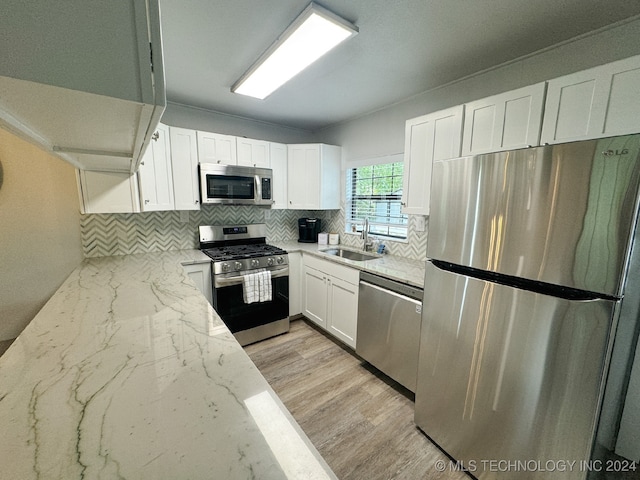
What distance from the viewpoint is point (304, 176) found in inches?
130

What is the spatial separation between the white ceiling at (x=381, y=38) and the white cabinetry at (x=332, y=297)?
5.52 ft

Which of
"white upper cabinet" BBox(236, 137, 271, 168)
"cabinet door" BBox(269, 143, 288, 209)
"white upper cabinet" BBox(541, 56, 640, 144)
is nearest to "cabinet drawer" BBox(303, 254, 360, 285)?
"cabinet door" BBox(269, 143, 288, 209)

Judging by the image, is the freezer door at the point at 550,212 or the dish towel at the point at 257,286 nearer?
the freezer door at the point at 550,212

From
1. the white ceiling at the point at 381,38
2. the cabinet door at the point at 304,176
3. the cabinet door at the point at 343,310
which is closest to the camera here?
the white ceiling at the point at 381,38

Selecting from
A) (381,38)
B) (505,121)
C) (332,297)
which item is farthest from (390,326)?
(381,38)

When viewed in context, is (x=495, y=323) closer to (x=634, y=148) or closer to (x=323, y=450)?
(x=634, y=148)

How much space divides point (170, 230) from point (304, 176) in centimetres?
169

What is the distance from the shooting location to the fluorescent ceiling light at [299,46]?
1.39 meters

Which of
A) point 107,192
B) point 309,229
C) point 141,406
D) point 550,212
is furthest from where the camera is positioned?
point 309,229

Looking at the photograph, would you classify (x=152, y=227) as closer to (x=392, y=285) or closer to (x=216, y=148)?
(x=216, y=148)

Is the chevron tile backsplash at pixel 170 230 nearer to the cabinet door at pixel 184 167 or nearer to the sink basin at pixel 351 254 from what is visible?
the sink basin at pixel 351 254

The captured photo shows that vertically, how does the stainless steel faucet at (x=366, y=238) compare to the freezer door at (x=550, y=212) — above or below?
below

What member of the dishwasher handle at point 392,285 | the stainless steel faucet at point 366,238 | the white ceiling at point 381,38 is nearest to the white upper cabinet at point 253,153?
the white ceiling at point 381,38

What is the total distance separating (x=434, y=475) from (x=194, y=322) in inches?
63.7
